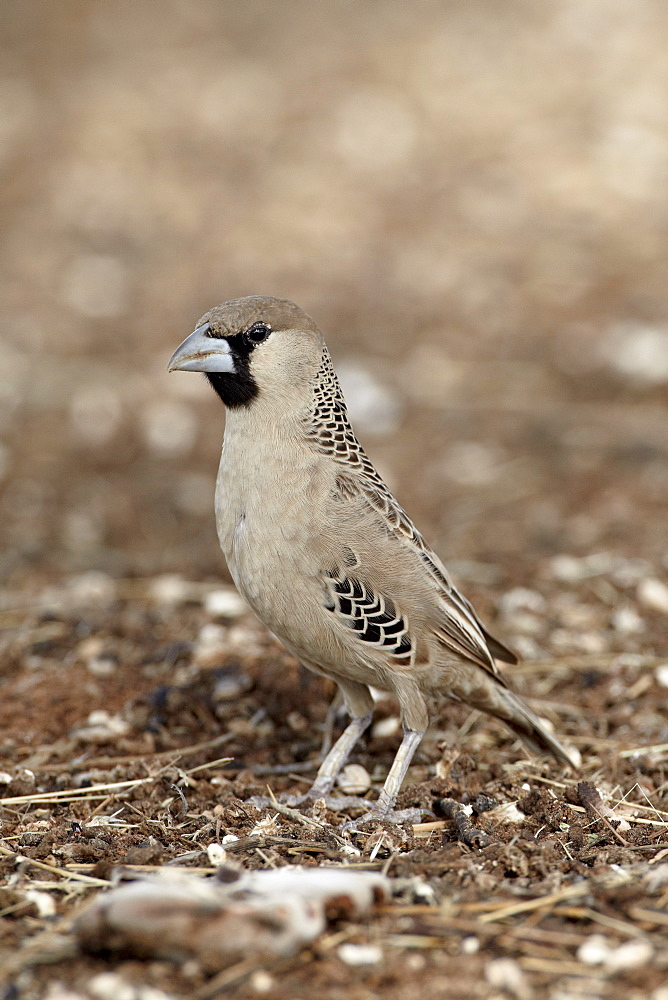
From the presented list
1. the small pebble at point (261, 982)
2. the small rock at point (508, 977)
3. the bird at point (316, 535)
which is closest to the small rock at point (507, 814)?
the bird at point (316, 535)

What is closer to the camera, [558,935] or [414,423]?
[558,935]

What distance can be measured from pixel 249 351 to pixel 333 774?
6.08 feet

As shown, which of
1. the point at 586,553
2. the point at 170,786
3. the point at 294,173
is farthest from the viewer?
the point at 294,173

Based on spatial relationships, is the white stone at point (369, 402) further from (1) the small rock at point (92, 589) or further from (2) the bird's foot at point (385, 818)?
(2) the bird's foot at point (385, 818)

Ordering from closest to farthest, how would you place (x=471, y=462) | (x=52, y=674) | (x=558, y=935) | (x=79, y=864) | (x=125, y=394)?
(x=558, y=935)
(x=79, y=864)
(x=52, y=674)
(x=471, y=462)
(x=125, y=394)

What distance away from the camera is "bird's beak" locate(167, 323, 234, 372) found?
4418 mm

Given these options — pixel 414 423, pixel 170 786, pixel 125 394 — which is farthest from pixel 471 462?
pixel 170 786

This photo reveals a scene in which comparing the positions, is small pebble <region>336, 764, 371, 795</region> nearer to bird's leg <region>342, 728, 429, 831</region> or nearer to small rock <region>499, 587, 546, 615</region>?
bird's leg <region>342, 728, 429, 831</region>

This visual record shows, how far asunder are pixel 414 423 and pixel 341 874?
618 centimetres

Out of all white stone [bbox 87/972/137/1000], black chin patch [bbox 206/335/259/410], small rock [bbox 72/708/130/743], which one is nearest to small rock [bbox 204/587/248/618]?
small rock [bbox 72/708/130/743]

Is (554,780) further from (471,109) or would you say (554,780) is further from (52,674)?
(471,109)

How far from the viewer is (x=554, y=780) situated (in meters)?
4.75

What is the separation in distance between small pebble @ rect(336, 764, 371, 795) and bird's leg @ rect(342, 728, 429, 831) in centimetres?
12

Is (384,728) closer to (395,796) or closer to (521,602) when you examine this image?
(395,796)
